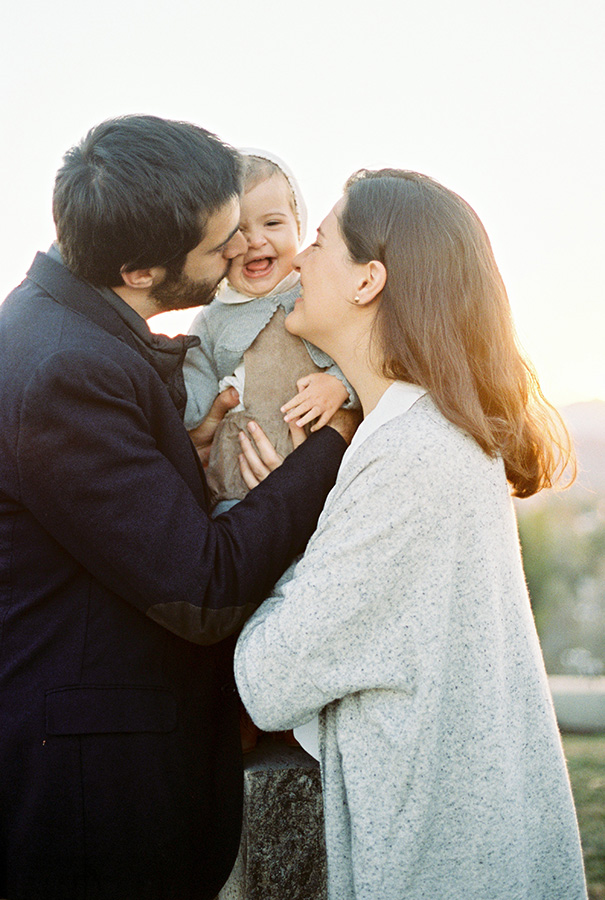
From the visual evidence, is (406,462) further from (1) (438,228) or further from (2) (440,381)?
(1) (438,228)

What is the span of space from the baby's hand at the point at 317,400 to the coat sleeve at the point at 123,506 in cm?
58

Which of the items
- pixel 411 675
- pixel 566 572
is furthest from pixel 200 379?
pixel 566 572

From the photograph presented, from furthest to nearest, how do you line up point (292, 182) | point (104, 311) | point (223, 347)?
point (292, 182)
point (223, 347)
point (104, 311)

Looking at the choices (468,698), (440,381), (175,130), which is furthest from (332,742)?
(175,130)

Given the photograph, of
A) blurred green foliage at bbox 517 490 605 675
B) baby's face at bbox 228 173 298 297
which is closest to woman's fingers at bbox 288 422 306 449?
baby's face at bbox 228 173 298 297

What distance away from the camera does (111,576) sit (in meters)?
1.63

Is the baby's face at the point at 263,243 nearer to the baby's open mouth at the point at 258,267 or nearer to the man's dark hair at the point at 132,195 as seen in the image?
the baby's open mouth at the point at 258,267

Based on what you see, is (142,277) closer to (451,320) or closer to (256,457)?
(256,457)

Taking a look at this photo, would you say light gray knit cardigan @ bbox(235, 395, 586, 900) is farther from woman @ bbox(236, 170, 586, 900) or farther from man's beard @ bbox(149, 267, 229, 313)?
man's beard @ bbox(149, 267, 229, 313)

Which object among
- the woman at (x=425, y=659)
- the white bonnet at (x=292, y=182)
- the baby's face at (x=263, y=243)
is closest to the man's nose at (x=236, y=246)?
the baby's face at (x=263, y=243)

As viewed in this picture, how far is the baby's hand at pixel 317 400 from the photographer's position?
7.26ft

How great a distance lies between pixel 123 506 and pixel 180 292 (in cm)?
76

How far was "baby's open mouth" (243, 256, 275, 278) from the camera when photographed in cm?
260

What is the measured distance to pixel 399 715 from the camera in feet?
5.42
